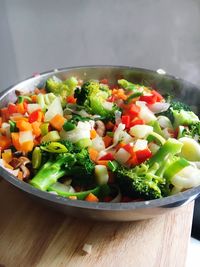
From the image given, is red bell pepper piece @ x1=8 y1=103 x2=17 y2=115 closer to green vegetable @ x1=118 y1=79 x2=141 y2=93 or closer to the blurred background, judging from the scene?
green vegetable @ x1=118 y1=79 x2=141 y2=93

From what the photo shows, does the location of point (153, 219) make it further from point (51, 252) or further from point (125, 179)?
point (51, 252)

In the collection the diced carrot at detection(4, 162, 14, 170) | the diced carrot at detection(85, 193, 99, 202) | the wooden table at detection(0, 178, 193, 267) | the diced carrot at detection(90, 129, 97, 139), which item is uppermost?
the diced carrot at detection(90, 129, 97, 139)

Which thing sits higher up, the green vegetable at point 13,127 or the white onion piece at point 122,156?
the green vegetable at point 13,127

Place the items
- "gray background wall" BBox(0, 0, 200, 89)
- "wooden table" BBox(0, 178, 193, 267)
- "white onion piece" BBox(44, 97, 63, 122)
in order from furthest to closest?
1. "gray background wall" BBox(0, 0, 200, 89)
2. "white onion piece" BBox(44, 97, 63, 122)
3. "wooden table" BBox(0, 178, 193, 267)

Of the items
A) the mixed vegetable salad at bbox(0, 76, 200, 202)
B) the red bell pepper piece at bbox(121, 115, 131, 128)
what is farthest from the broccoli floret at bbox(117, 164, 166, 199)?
the red bell pepper piece at bbox(121, 115, 131, 128)

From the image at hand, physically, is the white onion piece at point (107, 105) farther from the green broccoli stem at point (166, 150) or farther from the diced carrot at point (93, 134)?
the green broccoli stem at point (166, 150)

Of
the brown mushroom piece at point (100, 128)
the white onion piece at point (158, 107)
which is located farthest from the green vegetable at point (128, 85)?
the brown mushroom piece at point (100, 128)

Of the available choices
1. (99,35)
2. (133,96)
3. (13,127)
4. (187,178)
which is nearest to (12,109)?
(13,127)
